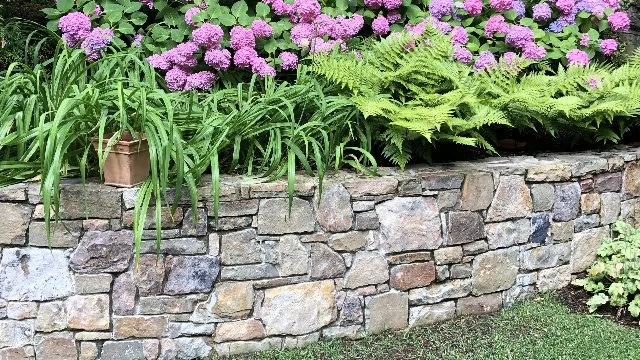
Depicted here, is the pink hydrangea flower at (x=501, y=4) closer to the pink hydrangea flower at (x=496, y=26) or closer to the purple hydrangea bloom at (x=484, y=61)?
the pink hydrangea flower at (x=496, y=26)

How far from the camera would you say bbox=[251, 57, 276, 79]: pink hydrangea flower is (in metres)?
3.42

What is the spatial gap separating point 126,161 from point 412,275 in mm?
1319

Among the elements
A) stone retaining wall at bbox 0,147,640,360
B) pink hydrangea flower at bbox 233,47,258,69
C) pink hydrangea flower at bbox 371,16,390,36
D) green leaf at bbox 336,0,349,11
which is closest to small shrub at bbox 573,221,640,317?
stone retaining wall at bbox 0,147,640,360

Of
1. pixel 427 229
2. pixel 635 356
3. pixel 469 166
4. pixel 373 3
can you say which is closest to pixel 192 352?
pixel 427 229

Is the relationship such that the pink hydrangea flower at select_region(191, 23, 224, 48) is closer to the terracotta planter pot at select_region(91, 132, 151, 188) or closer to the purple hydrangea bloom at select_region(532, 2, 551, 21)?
the terracotta planter pot at select_region(91, 132, 151, 188)

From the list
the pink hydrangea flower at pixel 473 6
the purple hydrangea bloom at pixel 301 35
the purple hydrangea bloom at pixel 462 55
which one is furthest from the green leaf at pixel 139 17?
the pink hydrangea flower at pixel 473 6

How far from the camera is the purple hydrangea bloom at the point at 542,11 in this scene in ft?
12.8

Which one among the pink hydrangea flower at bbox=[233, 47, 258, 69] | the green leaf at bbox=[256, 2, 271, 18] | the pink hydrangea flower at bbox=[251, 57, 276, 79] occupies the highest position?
the green leaf at bbox=[256, 2, 271, 18]

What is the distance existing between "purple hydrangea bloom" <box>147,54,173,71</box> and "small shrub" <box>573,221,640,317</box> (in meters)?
2.34

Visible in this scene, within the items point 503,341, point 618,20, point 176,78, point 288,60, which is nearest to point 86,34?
point 176,78

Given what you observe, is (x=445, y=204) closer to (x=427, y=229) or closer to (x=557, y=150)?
(x=427, y=229)

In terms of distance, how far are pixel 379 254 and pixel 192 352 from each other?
879 mm

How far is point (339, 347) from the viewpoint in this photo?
2.88 m

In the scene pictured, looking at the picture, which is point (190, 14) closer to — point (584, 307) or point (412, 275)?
point (412, 275)
